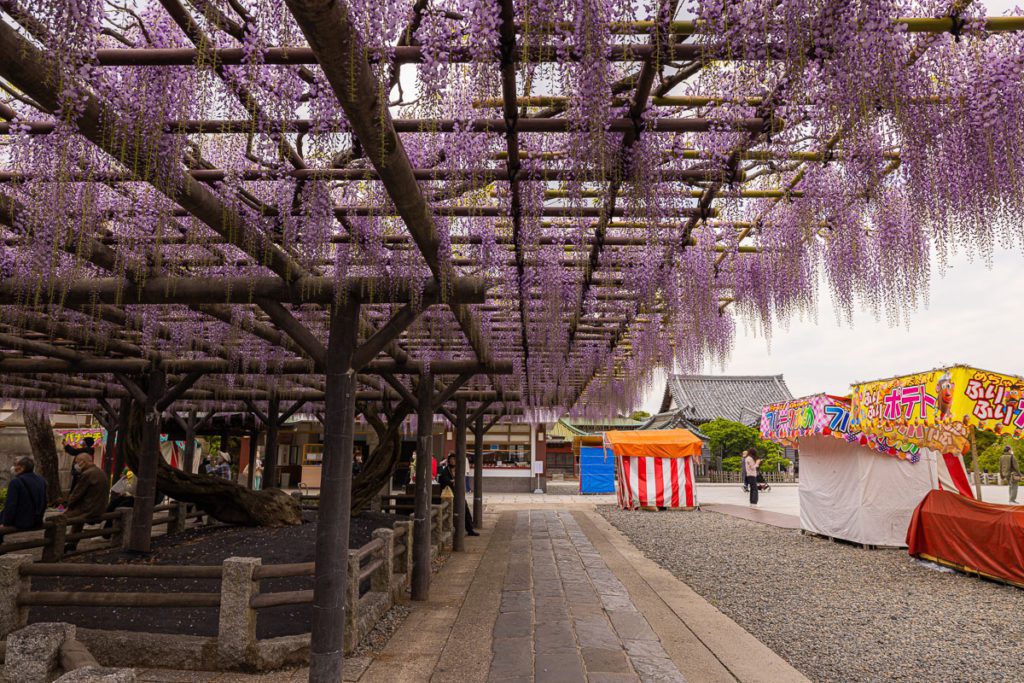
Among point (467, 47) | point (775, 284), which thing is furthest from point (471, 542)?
point (467, 47)

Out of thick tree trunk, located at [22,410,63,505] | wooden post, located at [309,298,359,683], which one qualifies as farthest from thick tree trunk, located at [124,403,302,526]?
wooden post, located at [309,298,359,683]

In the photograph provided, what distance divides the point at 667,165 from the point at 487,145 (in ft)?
3.10

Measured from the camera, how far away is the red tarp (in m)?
6.73

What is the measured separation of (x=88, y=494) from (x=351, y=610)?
5.32 m

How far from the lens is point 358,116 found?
74.9 inches

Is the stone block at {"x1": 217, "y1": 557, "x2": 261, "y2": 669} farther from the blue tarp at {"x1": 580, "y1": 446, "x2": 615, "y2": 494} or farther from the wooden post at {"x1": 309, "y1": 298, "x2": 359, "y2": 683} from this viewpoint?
the blue tarp at {"x1": 580, "y1": 446, "x2": 615, "y2": 494}

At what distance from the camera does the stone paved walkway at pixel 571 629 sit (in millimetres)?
3967

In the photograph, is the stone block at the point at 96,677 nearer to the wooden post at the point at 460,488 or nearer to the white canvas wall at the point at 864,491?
the wooden post at the point at 460,488

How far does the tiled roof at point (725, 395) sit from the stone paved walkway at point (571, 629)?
21.4m

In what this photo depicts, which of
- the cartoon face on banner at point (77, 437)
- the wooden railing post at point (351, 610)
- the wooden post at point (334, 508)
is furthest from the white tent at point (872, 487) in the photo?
the cartoon face on banner at point (77, 437)

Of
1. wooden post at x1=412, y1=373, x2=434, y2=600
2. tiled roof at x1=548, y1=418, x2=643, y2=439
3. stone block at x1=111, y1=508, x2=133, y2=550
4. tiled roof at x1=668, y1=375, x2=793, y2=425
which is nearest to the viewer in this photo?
wooden post at x1=412, y1=373, x2=434, y2=600

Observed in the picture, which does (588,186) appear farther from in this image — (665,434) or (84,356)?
(665,434)

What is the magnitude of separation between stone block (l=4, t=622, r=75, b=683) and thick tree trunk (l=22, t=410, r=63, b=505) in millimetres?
12878

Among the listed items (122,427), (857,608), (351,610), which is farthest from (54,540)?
(857,608)
